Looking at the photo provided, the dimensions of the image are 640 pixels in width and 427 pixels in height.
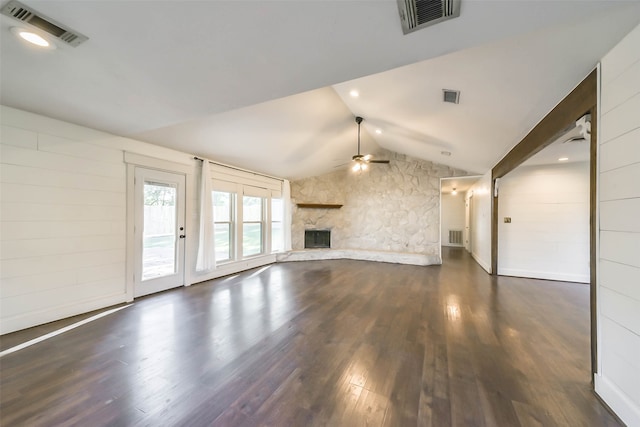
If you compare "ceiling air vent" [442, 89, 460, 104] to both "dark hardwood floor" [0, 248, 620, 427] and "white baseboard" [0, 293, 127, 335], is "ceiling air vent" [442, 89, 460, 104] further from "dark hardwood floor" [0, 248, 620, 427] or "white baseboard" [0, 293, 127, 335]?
"white baseboard" [0, 293, 127, 335]

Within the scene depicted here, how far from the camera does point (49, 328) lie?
258 cm

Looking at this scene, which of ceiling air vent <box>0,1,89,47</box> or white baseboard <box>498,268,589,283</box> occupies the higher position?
ceiling air vent <box>0,1,89,47</box>

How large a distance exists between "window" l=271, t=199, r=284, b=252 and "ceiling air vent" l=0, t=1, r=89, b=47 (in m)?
5.17

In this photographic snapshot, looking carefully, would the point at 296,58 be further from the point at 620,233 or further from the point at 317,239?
the point at 317,239

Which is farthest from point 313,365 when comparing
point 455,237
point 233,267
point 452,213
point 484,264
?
point 452,213

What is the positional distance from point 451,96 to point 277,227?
5189 millimetres

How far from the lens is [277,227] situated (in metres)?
6.77

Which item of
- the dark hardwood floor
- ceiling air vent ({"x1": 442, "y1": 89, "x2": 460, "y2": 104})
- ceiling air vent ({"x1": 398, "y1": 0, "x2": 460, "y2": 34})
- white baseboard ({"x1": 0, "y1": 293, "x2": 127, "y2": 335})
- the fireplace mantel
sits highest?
ceiling air vent ({"x1": 442, "y1": 89, "x2": 460, "y2": 104})

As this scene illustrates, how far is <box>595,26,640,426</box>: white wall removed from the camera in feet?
4.40

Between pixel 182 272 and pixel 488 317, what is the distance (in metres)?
4.68

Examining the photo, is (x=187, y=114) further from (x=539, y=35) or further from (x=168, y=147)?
(x=539, y=35)

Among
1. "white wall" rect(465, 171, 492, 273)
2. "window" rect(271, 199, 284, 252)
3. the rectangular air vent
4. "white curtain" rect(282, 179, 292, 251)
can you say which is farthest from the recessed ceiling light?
the rectangular air vent

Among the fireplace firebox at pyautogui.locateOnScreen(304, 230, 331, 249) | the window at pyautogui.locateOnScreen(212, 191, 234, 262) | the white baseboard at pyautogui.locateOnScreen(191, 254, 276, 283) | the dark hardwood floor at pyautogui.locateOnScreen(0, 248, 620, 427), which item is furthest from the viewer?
the fireplace firebox at pyautogui.locateOnScreen(304, 230, 331, 249)

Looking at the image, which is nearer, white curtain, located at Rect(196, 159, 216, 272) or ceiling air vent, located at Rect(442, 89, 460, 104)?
ceiling air vent, located at Rect(442, 89, 460, 104)
